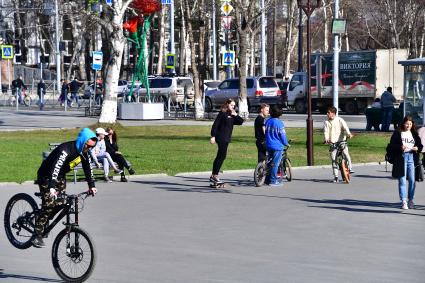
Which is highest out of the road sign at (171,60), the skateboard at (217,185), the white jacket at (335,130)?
the road sign at (171,60)

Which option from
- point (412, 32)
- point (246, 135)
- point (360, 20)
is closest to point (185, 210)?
point (246, 135)

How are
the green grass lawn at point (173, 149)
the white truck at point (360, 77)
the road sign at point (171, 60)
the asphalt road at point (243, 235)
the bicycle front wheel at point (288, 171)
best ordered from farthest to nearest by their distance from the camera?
the road sign at point (171, 60)
the white truck at point (360, 77)
the green grass lawn at point (173, 149)
the bicycle front wheel at point (288, 171)
the asphalt road at point (243, 235)

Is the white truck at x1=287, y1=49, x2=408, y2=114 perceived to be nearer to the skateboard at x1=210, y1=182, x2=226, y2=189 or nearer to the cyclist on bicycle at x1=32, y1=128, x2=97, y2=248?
the skateboard at x1=210, y1=182, x2=226, y2=189

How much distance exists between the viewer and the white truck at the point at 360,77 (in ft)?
168

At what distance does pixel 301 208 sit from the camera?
16.5m

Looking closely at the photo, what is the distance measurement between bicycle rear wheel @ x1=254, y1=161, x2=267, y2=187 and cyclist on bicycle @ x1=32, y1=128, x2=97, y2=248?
28.1ft

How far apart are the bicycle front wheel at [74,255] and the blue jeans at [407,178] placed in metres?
7.03

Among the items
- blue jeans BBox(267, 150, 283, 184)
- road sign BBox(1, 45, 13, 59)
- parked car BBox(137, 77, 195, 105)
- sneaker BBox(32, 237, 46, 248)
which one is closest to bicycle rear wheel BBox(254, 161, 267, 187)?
→ blue jeans BBox(267, 150, 283, 184)

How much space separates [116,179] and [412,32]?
5096 cm

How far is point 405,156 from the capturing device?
16.4 metres

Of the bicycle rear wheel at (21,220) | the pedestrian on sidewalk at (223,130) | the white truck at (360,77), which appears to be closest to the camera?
the bicycle rear wheel at (21,220)

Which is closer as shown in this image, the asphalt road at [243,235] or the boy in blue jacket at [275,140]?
the asphalt road at [243,235]

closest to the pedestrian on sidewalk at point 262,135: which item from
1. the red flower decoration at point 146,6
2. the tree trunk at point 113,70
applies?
the tree trunk at point 113,70

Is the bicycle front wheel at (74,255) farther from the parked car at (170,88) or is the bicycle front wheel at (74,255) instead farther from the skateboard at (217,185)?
the parked car at (170,88)
